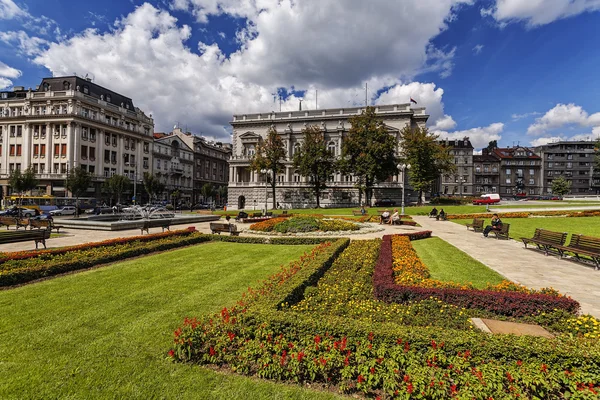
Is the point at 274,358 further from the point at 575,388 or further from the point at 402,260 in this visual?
the point at 402,260

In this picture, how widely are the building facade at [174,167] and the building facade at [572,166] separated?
107324mm

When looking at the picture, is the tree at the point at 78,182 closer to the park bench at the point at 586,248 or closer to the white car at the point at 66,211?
the white car at the point at 66,211

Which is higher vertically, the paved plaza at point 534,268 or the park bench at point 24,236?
the park bench at point 24,236

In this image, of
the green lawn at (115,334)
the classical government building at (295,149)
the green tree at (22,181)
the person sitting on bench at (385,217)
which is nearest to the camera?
the green lawn at (115,334)

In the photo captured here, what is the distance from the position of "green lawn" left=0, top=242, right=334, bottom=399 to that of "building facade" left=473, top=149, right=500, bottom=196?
103172mm

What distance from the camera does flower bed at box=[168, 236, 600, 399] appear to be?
11.6 feet

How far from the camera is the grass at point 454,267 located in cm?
880

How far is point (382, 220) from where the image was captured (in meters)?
26.0

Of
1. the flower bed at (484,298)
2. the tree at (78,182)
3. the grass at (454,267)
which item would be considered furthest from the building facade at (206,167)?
the flower bed at (484,298)

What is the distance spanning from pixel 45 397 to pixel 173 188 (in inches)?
3113

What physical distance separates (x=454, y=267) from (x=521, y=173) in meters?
107

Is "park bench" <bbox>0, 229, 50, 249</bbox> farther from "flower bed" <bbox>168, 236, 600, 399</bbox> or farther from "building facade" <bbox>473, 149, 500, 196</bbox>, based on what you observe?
"building facade" <bbox>473, 149, 500, 196</bbox>

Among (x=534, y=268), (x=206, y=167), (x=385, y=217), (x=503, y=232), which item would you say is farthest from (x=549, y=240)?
(x=206, y=167)

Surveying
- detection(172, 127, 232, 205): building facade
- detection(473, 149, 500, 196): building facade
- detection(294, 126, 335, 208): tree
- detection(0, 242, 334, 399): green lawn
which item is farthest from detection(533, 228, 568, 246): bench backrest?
detection(473, 149, 500, 196): building facade
